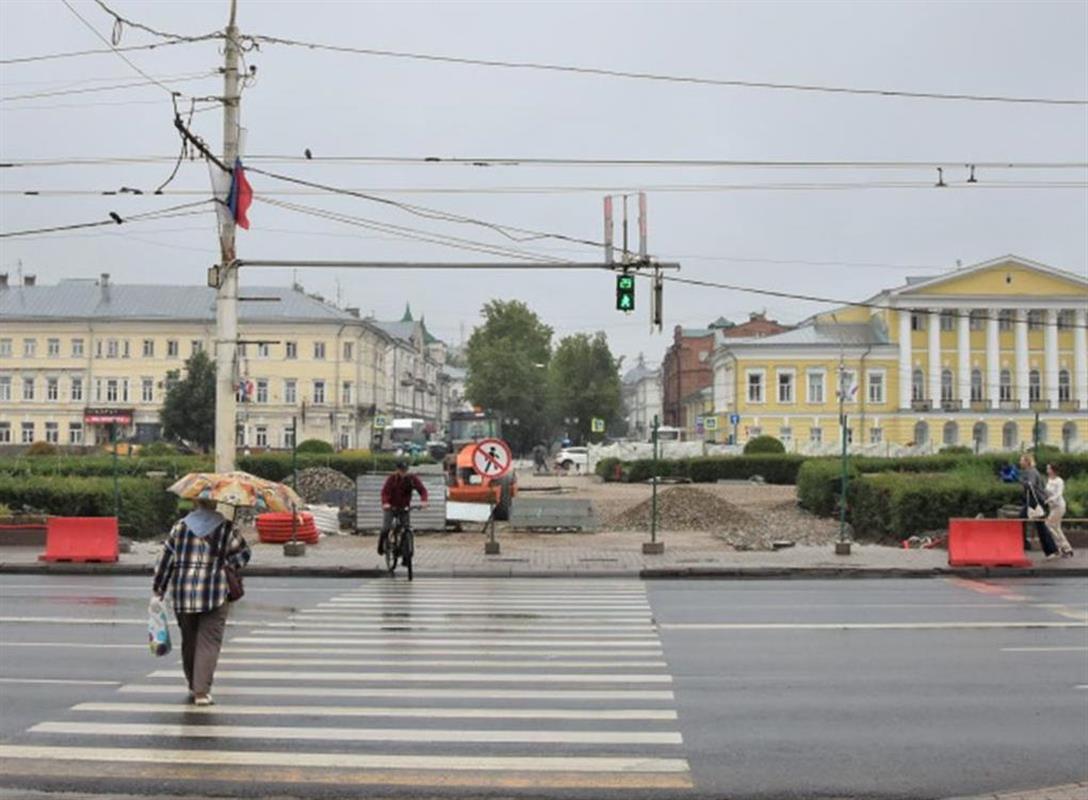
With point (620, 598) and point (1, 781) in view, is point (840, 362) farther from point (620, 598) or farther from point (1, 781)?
point (1, 781)

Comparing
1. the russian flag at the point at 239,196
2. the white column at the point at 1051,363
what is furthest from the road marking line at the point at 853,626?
the white column at the point at 1051,363

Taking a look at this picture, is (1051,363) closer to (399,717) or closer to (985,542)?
(985,542)

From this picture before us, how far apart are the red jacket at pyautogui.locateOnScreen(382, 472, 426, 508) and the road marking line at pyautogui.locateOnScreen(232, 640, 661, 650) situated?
763cm

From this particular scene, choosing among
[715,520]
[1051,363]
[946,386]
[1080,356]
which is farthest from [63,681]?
[1080,356]

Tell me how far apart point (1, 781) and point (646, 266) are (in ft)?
55.9

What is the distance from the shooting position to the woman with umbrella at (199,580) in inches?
385

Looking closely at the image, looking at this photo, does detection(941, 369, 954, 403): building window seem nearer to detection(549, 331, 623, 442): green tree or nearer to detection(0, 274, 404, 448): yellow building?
detection(549, 331, 623, 442): green tree

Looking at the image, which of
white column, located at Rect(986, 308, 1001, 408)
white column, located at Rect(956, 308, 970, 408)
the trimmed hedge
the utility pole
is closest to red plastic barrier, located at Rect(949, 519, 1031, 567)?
the utility pole

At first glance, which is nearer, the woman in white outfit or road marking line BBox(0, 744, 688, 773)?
road marking line BBox(0, 744, 688, 773)

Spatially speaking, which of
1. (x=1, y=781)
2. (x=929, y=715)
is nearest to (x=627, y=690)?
(x=929, y=715)

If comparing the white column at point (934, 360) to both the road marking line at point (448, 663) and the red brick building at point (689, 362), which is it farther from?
the road marking line at point (448, 663)

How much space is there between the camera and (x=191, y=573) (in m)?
9.81

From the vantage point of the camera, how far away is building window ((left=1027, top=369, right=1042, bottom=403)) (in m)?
96.6

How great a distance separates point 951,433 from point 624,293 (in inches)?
3116
